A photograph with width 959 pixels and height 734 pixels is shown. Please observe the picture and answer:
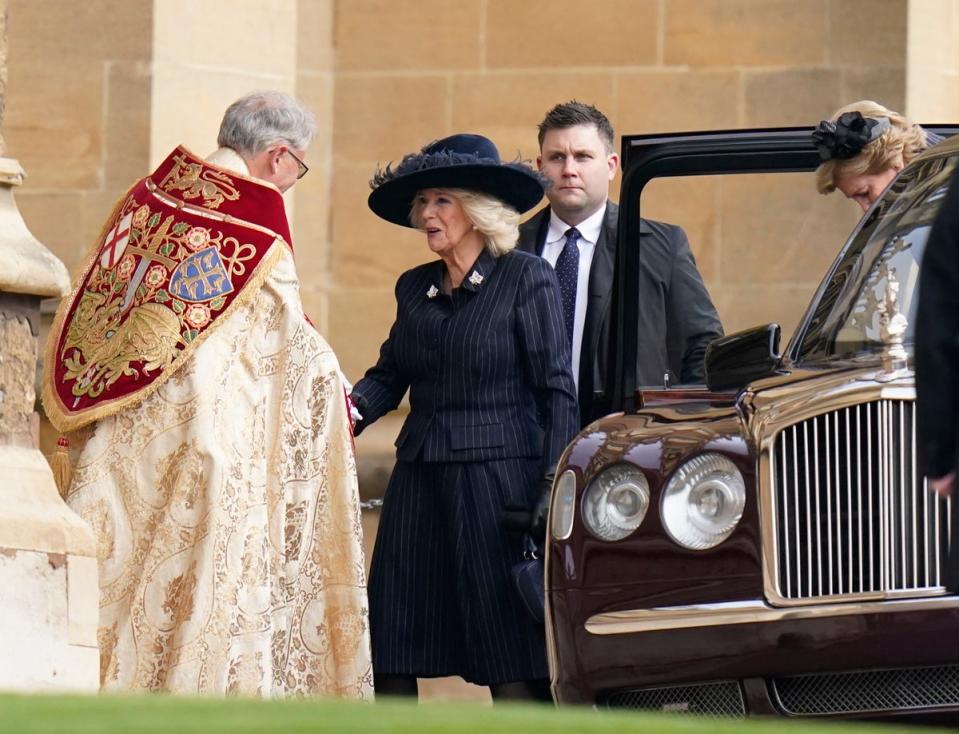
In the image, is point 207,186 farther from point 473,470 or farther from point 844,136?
point 844,136

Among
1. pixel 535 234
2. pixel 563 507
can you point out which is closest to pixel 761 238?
pixel 535 234

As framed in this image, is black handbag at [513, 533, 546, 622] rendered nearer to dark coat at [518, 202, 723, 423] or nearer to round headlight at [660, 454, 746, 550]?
dark coat at [518, 202, 723, 423]

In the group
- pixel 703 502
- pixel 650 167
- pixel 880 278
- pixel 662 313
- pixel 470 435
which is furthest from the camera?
pixel 662 313

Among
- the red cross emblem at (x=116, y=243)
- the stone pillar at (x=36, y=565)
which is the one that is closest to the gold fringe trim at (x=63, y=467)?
the stone pillar at (x=36, y=565)

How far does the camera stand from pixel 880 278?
593 centimetres

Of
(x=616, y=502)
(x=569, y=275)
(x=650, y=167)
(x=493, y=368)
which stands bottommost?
(x=616, y=502)

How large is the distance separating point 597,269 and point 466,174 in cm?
69

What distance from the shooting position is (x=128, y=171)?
9922 mm

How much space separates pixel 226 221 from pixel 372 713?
4883 millimetres

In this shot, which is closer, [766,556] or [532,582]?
[766,556]

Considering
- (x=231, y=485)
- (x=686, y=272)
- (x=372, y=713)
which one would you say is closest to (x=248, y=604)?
(x=231, y=485)

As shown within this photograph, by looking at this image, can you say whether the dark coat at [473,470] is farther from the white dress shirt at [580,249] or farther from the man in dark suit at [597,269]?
the white dress shirt at [580,249]

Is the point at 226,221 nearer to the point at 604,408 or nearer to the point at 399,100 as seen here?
the point at 604,408

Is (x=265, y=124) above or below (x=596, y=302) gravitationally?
above
